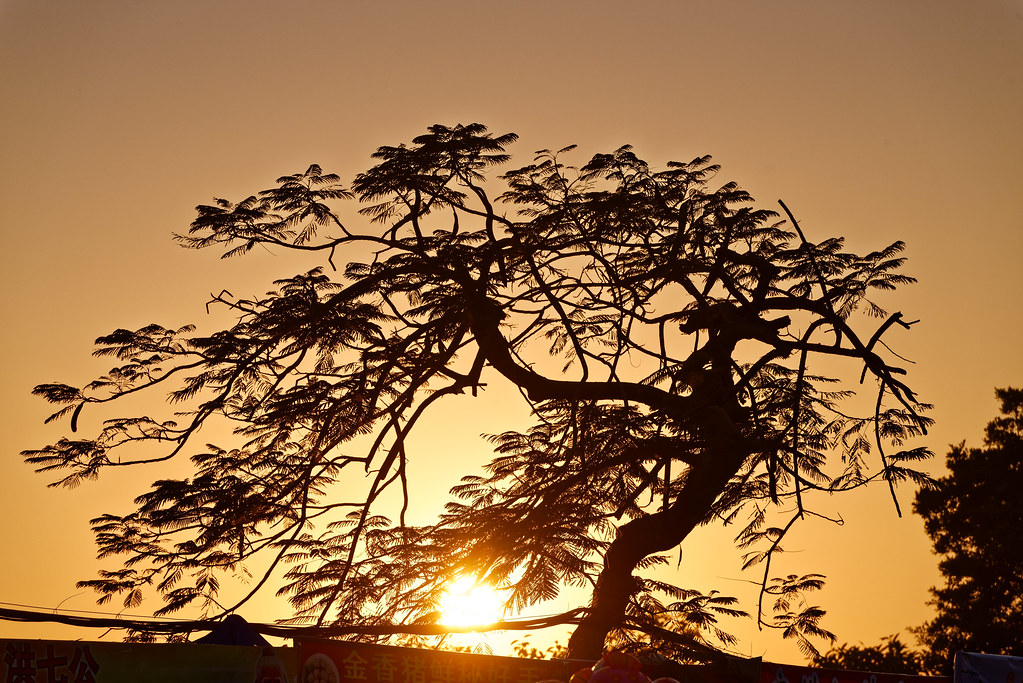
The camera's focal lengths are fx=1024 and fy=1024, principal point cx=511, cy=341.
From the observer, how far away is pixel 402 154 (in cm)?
877

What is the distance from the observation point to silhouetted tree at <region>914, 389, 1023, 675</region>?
20.6 meters

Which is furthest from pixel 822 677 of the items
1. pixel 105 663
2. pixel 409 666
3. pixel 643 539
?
pixel 105 663

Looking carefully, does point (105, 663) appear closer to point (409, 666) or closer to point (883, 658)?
point (409, 666)

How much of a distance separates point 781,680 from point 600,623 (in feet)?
6.06

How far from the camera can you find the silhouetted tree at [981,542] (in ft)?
67.5

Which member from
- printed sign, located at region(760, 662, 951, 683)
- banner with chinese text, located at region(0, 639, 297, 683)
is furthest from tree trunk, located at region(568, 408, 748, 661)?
banner with chinese text, located at region(0, 639, 297, 683)

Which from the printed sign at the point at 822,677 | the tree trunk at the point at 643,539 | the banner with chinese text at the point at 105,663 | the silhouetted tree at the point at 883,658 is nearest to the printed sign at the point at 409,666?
the banner with chinese text at the point at 105,663

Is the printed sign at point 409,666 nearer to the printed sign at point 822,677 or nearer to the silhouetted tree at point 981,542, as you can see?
the printed sign at point 822,677

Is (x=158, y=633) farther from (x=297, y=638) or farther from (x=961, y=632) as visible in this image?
(x=961, y=632)

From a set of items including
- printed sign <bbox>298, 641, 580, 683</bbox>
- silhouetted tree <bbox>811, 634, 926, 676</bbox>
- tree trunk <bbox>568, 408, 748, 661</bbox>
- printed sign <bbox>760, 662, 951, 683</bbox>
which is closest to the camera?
printed sign <bbox>298, 641, 580, 683</bbox>

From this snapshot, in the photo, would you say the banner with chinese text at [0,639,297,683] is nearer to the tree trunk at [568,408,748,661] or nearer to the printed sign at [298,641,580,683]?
the printed sign at [298,641,580,683]

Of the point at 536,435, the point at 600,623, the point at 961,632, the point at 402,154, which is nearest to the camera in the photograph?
the point at 402,154

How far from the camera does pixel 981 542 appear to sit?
2144 centimetres

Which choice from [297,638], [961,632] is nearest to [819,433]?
[297,638]
